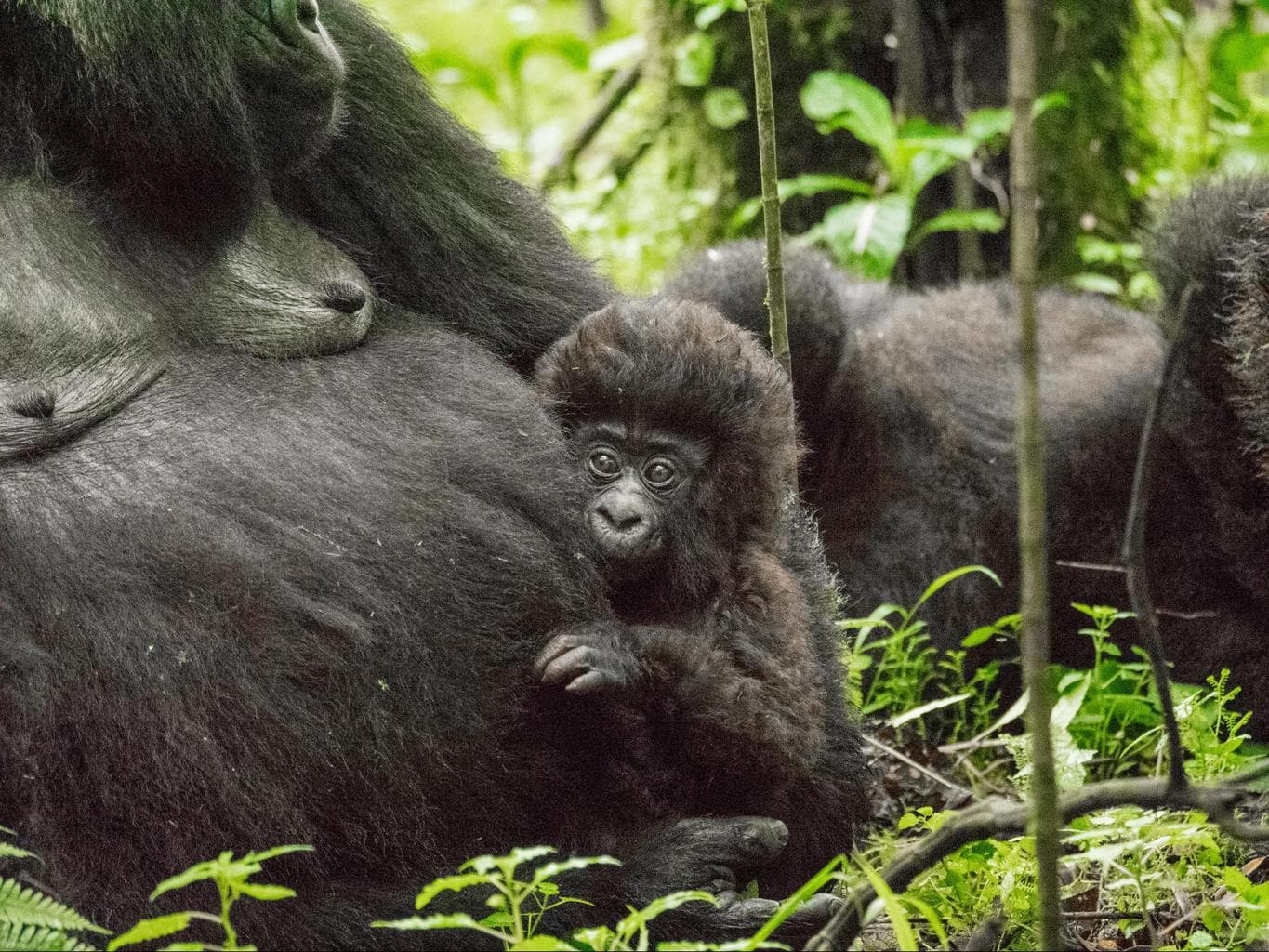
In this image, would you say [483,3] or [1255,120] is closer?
[1255,120]

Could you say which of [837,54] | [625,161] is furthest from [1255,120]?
[625,161]

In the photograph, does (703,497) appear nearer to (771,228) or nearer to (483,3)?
(771,228)

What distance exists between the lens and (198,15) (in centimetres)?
259

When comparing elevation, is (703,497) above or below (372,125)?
below

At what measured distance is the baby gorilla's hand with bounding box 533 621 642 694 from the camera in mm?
2504

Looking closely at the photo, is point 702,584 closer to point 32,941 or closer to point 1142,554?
point 1142,554

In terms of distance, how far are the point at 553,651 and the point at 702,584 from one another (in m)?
0.38

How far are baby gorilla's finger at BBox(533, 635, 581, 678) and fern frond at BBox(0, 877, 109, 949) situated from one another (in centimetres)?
82

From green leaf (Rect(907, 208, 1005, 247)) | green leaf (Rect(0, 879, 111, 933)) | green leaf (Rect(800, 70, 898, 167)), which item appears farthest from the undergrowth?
green leaf (Rect(800, 70, 898, 167))

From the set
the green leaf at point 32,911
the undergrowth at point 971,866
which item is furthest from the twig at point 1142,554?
the green leaf at point 32,911

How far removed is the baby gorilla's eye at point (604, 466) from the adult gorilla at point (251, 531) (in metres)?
0.19

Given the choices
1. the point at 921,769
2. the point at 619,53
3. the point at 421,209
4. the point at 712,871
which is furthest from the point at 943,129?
the point at 712,871

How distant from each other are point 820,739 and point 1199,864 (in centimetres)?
73

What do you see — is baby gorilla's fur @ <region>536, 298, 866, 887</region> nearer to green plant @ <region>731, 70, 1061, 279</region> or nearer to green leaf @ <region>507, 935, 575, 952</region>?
green leaf @ <region>507, 935, 575, 952</region>
